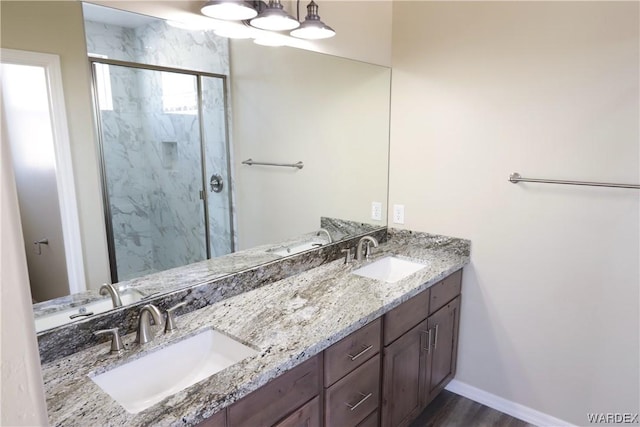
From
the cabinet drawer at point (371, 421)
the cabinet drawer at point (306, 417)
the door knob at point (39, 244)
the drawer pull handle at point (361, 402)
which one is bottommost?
the cabinet drawer at point (371, 421)

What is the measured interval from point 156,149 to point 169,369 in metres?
0.82

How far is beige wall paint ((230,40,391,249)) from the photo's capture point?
197cm

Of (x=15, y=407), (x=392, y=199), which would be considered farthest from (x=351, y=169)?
(x=15, y=407)

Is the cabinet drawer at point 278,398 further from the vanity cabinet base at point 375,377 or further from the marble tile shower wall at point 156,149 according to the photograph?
the marble tile shower wall at point 156,149

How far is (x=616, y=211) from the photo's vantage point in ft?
6.30

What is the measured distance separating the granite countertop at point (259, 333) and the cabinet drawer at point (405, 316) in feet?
0.19

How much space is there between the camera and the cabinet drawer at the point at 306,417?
137 cm

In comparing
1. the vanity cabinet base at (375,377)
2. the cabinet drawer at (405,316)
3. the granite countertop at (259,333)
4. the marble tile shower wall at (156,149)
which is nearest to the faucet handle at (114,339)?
the granite countertop at (259,333)

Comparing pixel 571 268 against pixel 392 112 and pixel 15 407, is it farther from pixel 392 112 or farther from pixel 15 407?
pixel 15 407

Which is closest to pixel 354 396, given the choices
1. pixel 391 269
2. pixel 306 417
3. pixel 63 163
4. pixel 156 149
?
pixel 306 417

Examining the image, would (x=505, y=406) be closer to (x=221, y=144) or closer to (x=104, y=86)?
(x=221, y=144)

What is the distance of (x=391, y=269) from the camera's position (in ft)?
8.12

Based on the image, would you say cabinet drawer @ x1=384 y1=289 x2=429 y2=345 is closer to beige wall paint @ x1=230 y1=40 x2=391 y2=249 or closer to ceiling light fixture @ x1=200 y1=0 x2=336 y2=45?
beige wall paint @ x1=230 y1=40 x2=391 y2=249

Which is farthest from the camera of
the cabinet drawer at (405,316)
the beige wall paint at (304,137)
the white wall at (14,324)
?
the beige wall paint at (304,137)
